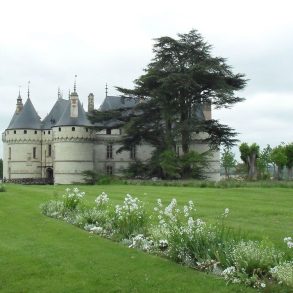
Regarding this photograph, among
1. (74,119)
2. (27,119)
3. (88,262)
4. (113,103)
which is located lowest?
(88,262)

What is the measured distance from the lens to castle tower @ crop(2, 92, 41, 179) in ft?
173

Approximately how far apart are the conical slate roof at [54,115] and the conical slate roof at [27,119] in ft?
2.49

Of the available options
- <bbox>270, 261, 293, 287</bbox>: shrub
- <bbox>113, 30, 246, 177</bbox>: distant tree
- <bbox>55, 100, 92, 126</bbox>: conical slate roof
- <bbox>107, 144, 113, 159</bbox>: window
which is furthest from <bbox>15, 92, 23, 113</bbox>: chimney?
<bbox>270, 261, 293, 287</bbox>: shrub

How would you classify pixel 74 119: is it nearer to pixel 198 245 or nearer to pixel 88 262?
pixel 88 262

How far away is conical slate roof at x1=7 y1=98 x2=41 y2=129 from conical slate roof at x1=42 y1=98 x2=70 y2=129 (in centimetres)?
76

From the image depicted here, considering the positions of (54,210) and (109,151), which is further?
(109,151)

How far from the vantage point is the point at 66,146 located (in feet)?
158

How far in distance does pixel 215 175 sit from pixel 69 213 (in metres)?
36.2

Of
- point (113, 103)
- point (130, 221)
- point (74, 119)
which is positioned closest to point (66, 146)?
point (74, 119)

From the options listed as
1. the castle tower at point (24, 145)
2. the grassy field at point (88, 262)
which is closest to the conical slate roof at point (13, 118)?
the castle tower at point (24, 145)

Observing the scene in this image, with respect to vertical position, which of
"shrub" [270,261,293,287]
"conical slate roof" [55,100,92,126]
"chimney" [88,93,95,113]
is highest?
"chimney" [88,93,95,113]

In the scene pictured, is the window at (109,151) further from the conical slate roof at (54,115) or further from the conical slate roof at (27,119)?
the conical slate roof at (27,119)

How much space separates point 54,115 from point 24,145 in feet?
15.0

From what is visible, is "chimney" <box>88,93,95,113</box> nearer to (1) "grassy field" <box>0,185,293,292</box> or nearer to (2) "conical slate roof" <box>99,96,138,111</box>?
(2) "conical slate roof" <box>99,96,138,111</box>
